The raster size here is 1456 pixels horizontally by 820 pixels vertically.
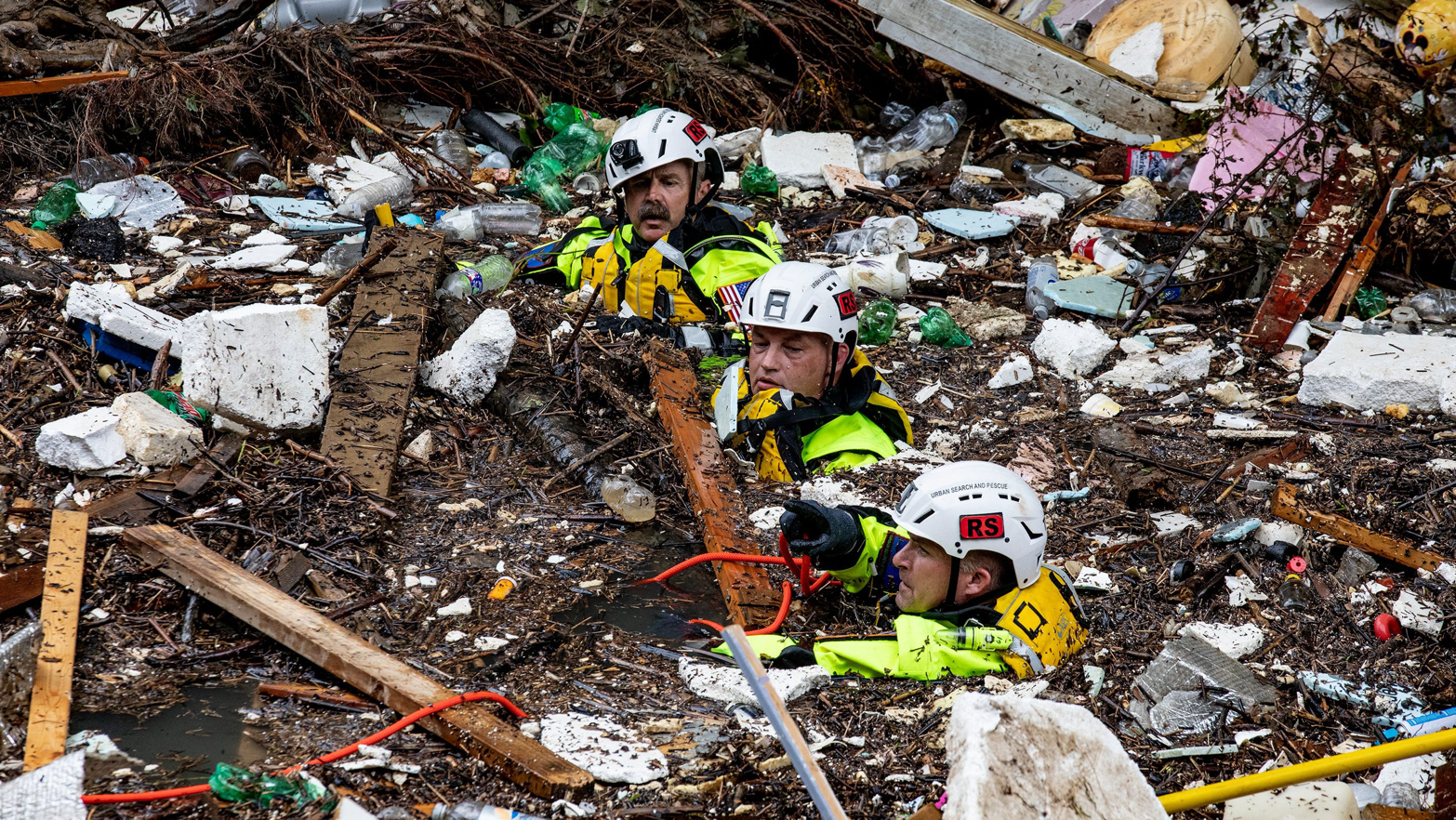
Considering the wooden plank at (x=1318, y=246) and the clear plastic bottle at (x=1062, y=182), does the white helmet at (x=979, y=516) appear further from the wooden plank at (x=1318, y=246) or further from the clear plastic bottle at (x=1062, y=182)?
the clear plastic bottle at (x=1062, y=182)

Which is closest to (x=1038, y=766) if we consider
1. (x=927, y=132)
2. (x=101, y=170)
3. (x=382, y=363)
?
(x=382, y=363)

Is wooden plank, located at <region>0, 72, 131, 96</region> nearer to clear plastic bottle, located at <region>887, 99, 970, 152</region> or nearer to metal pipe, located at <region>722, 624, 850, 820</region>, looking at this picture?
clear plastic bottle, located at <region>887, 99, 970, 152</region>

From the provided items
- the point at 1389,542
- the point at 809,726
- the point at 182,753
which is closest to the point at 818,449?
the point at 809,726

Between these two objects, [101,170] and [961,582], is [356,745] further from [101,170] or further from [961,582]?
[101,170]

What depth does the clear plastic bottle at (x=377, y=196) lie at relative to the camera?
7227 mm

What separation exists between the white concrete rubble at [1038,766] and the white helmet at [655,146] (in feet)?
15.0

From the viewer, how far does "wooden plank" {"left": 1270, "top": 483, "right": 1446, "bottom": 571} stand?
4066 millimetres

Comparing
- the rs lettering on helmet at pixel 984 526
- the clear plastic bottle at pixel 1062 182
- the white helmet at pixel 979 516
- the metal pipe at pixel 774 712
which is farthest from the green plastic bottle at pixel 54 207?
the clear plastic bottle at pixel 1062 182

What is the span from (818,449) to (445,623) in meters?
1.82

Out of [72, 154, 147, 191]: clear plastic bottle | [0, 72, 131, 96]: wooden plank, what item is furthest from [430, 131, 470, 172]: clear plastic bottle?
[0, 72, 131, 96]: wooden plank

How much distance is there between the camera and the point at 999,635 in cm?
345

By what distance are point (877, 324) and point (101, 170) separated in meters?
5.13

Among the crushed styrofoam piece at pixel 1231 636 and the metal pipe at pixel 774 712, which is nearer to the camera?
the metal pipe at pixel 774 712

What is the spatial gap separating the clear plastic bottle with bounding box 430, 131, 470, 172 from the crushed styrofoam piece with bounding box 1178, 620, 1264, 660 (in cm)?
631
